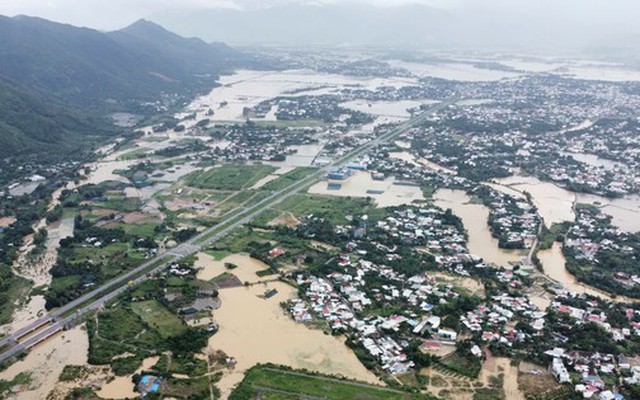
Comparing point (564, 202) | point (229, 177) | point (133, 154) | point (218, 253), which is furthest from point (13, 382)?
point (133, 154)

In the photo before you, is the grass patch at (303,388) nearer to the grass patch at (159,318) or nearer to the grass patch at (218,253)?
the grass patch at (159,318)

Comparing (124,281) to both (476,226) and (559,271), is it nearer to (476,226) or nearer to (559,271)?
(476,226)

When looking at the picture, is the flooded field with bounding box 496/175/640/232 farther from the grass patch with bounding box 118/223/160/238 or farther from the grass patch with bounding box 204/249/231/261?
the grass patch with bounding box 118/223/160/238

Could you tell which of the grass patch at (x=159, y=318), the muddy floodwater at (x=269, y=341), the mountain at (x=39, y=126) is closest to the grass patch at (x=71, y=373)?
the grass patch at (x=159, y=318)

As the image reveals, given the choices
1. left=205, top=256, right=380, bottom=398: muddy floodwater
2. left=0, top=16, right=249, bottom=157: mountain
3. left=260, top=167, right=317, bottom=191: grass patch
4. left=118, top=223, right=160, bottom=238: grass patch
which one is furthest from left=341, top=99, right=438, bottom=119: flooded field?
left=205, top=256, right=380, bottom=398: muddy floodwater

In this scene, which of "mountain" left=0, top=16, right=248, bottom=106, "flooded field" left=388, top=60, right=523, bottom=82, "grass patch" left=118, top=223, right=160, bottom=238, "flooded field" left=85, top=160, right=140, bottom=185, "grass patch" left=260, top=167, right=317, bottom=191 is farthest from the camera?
"flooded field" left=388, top=60, right=523, bottom=82

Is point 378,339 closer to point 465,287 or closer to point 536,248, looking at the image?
point 465,287
